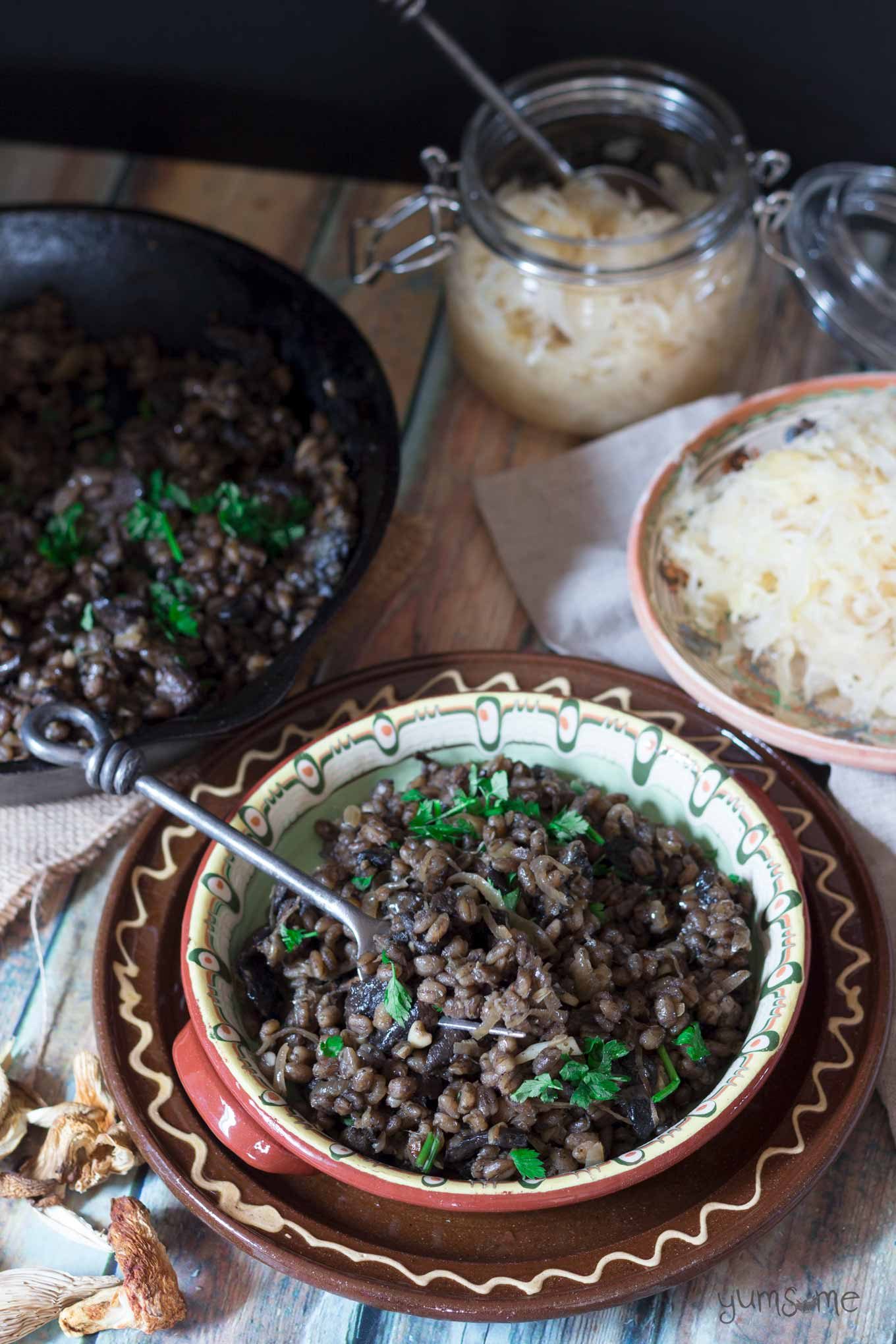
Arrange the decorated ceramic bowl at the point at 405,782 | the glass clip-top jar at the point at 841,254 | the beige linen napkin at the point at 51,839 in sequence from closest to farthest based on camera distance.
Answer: the decorated ceramic bowl at the point at 405,782
the beige linen napkin at the point at 51,839
the glass clip-top jar at the point at 841,254

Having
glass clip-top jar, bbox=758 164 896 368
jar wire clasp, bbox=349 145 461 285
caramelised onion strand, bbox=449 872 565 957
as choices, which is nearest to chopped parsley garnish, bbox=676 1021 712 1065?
caramelised onion strand, bbox=449 872 565 957

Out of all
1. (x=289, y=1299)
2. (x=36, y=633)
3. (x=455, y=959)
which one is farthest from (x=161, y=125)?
(x=289, y=1299)

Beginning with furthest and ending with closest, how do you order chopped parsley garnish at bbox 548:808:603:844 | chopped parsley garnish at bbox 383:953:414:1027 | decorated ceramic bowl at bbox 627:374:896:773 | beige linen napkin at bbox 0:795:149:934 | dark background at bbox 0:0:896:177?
1. dark background at bbox 0:0:896:177
2. beige linen napkin at bbox 0:795:149:934
3. decorated ceramic bowl at bbox 627:374:896:773
4. chopped parsley garnish at bbox 548:808:603:844
5. chopped parsley garnish at bbox 383:953:414:1027

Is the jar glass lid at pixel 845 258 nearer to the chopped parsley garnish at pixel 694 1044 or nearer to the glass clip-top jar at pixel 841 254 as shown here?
the glass clip-top jar at pixel 841 254

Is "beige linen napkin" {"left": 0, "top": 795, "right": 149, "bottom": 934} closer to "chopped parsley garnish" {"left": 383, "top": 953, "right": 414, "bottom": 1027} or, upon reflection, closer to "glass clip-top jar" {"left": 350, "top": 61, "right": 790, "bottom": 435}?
"chopped parsley garnish" {"left": 383, "top": 953, "right": 414, "bottom": 1027}

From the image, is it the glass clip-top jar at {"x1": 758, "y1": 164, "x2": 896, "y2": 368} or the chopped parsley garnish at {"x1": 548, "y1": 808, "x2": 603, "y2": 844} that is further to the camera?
the glass clip-top jar at {"x1": 758, "y1": 164, "x2": 896, "y2": 368}

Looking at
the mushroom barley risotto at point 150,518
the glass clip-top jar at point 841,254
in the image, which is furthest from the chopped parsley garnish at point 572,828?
the glass clip-top jar at point 841,254
